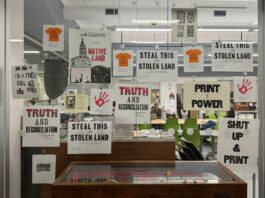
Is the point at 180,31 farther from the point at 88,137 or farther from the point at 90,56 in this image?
the point at 88,137

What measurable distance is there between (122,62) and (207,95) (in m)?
0.80

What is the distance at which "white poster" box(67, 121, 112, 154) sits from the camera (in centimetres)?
315

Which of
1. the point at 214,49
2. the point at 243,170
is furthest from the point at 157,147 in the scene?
the point at 214,49

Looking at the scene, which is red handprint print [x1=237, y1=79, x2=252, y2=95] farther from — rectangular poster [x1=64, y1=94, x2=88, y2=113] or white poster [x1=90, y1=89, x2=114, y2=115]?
rectangular poster [x1=64, y1=94, x2=88, y2=113]

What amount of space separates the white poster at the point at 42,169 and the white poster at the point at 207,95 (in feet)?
4.49

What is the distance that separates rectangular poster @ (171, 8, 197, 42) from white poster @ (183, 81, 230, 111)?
39 centimetres

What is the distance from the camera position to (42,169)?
325cm

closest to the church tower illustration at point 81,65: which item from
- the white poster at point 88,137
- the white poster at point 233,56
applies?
the white poster at point 88,137

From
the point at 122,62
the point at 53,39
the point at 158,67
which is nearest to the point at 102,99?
the point at 122,62

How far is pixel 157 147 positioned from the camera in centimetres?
366

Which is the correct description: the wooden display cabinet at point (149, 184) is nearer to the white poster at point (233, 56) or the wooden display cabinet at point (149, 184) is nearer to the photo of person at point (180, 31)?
the white poster at point (233, 56)

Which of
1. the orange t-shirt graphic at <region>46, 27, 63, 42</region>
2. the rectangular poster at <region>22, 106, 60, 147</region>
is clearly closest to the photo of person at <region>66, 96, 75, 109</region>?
the rectangular poster at <region>22, 106, 60, 147</region>

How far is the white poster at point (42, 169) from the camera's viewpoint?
3242 millimetres

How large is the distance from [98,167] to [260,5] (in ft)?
6.13
